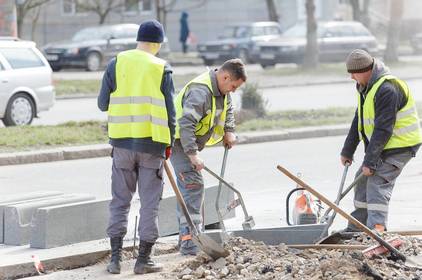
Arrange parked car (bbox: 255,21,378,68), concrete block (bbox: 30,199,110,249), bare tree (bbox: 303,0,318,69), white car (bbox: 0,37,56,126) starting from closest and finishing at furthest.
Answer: concrete block (bbox: 30,199,110,249), white car (bbox: 0,37,56,126), bare tree (bbox: 303,0,318,69), parked car (bbox: 255,21,378,68)

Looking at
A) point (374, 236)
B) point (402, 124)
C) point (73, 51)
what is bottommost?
point (73, 51)

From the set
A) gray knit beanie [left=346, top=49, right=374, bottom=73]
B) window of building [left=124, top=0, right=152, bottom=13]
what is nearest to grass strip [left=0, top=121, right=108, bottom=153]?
gray knit beanie [left=346, top=49, right=374, bottom=73]

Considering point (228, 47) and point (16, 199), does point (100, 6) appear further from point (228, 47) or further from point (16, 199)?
point (16, 199)

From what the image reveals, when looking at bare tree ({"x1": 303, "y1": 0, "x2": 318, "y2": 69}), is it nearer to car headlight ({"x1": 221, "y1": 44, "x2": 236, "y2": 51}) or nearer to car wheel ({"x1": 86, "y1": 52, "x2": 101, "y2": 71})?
car headlight ({"x1": 221, "y1": 44, "x2": 236, "y2": 51})

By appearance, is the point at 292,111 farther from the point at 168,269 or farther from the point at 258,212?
the point at 168,269

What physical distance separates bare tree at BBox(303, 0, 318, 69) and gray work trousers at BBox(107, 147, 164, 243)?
2791 cm

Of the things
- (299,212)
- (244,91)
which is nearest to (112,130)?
(299,212)

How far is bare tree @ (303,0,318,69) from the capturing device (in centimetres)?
3538

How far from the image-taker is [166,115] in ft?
25.6

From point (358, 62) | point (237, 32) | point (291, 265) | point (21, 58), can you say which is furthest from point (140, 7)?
point (291, 265)

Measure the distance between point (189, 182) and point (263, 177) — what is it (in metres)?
5.14

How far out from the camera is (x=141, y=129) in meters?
7.77

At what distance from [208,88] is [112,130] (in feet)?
3.11

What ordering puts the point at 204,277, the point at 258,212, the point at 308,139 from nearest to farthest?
1. the point at 204,277
2. the point at 258,212
3. the point at 308,139
